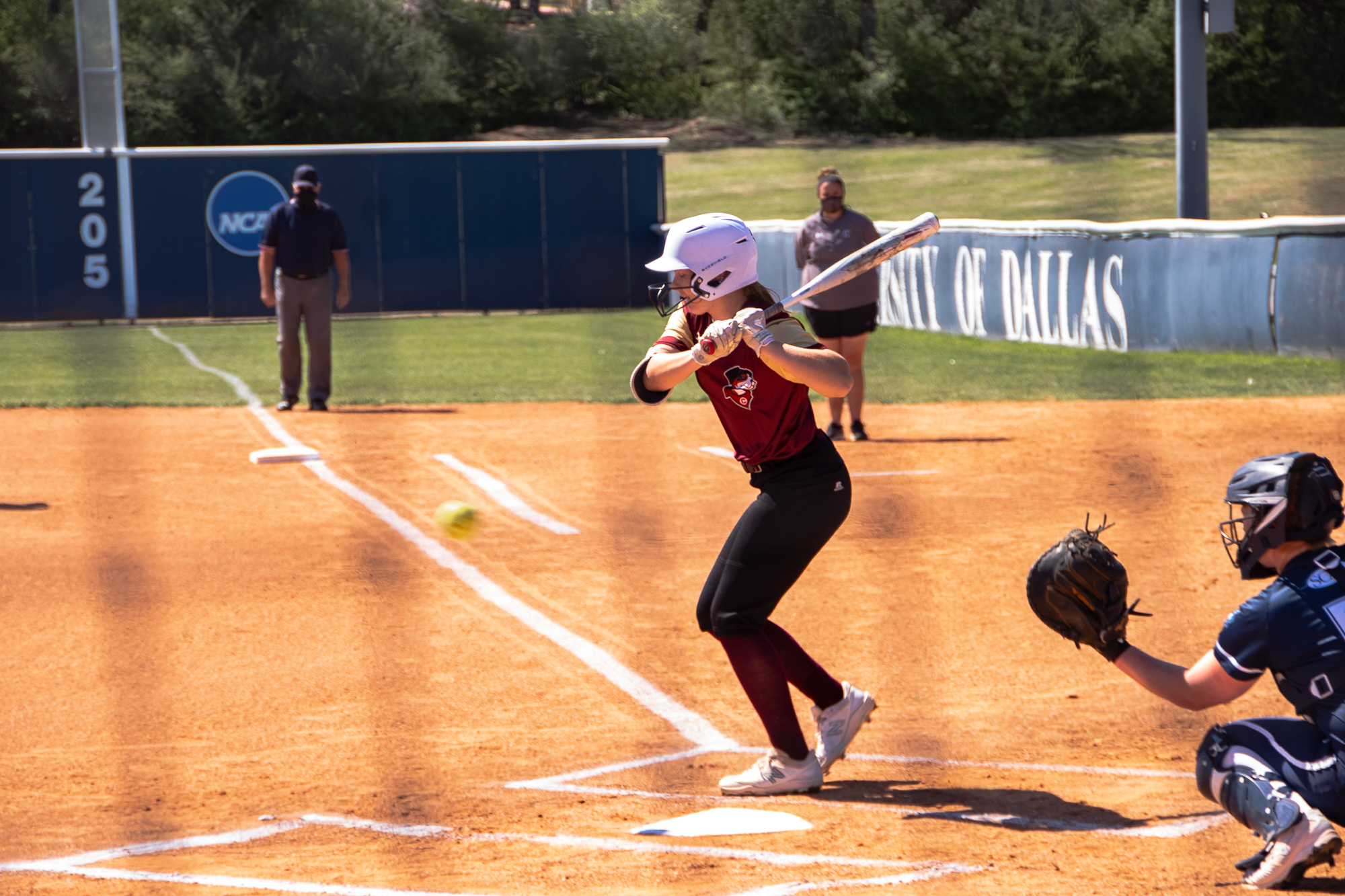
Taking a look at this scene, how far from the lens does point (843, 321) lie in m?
10.5

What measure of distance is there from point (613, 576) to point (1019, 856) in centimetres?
374

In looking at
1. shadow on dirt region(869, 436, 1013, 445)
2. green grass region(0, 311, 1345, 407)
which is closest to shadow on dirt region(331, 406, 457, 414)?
green grass region(0, 311, 1345, 407)

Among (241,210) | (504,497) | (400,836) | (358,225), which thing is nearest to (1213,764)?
(400,836)

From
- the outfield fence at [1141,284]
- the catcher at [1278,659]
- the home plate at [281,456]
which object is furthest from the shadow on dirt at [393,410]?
the catcher at [1278,659]

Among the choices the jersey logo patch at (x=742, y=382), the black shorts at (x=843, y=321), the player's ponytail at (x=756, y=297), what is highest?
the player's ponytail at (x=756, y=297)

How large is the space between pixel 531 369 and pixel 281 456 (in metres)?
6.06

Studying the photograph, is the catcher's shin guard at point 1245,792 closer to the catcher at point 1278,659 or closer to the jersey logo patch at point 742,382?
the catcher at point 1278,659

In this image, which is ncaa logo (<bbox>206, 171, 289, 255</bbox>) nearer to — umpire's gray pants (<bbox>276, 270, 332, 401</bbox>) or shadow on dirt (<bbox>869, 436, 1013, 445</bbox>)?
umpire's gray pants (<bbox>276, 270, 332, 401</bbox>)

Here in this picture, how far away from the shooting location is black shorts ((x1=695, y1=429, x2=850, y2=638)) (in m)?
4.39

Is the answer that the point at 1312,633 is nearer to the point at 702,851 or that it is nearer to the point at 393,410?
the point at 702,851

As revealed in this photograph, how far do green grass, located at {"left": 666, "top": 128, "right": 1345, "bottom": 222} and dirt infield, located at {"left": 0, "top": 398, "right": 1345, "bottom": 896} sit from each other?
23.1m

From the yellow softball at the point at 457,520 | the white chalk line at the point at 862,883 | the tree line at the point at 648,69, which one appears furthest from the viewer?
the tree line at the point at 648,69

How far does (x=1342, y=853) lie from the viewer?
3971 millimetres

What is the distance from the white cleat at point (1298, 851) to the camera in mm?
3453
